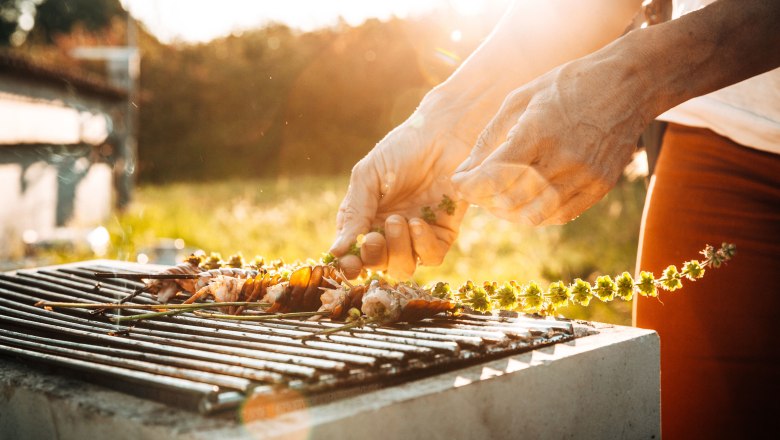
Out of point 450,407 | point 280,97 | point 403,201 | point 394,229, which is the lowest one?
point 450,407

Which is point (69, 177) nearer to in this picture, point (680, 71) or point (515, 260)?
point (515, 260)

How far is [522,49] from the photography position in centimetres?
257

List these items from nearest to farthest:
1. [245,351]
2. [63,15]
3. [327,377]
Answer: [327,377], [245,351], [63,15]

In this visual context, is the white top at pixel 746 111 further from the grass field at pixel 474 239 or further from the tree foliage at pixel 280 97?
the tree foliage at pixel 280 97

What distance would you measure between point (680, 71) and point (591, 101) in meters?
0.25

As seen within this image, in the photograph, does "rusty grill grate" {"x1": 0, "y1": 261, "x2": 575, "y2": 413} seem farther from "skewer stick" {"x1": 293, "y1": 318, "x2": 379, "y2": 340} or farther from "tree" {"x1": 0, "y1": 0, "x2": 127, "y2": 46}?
"tree" {"x1": 0, "y1": 0, "x2": 127, "y2": 46}

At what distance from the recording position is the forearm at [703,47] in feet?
5.65

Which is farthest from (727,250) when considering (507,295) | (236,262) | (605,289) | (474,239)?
(474,239)

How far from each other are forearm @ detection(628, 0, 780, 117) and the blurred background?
4.94 feet

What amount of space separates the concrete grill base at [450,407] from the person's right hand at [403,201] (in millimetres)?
667

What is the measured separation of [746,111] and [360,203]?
1.26 meters

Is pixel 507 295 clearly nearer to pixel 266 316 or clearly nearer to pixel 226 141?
pixel 266 316

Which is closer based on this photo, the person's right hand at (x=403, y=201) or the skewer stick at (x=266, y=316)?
the skewer stick at (x=266, y=316)

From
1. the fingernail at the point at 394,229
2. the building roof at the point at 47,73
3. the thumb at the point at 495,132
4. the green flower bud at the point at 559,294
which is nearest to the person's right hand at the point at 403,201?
the fingernail at the point at 394,229
